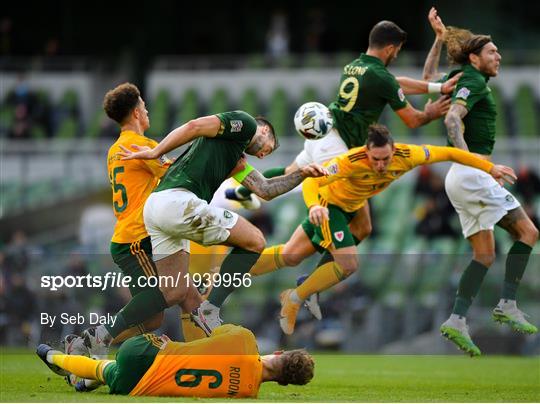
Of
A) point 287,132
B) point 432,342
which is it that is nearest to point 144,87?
point 287,132

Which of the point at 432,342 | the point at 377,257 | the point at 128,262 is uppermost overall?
the point at 128,262

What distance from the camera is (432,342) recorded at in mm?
16906

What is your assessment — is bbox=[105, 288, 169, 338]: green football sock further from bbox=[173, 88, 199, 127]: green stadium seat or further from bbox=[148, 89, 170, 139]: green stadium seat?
bbox=[173, 88, 199, 127]: green stadium seat

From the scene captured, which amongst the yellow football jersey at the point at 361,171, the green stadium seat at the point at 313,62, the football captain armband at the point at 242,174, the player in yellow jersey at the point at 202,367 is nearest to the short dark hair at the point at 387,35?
the yellow football jersey at the point at 361,171

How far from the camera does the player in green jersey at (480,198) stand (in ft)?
38.9

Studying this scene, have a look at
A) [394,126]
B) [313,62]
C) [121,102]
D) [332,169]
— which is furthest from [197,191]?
[313,62]

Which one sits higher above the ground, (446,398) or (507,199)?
(507,199)

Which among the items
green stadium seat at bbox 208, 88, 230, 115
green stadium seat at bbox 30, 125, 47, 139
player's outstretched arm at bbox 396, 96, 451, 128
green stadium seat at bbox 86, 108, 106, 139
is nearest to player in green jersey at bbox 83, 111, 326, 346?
player's outstretched arm at bbox 396, 96, 451, 128

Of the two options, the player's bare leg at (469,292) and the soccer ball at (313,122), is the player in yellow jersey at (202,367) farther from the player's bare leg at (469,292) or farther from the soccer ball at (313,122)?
the soccer ball at (313,122)

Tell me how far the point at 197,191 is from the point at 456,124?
2.67 meters

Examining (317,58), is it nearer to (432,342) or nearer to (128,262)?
(432,342)

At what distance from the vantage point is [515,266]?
1204cm

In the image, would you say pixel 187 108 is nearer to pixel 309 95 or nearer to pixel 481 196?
pixel 309 95

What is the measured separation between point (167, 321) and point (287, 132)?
31.3 ft
